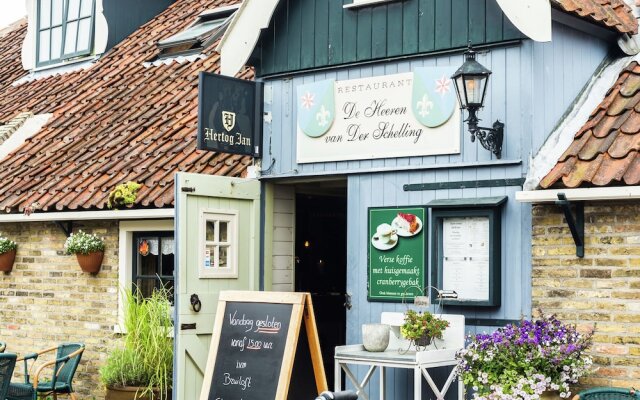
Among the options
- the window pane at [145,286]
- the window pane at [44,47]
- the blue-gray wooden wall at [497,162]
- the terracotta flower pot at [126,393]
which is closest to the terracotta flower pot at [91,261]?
the window pane at [145,286]

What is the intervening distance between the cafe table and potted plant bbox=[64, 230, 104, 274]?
4.16 m

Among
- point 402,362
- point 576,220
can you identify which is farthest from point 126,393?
point 576,220

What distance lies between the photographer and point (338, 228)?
1423 centimetres

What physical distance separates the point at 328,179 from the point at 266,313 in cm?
170

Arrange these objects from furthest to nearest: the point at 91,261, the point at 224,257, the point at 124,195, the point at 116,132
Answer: the point at 116,132
the point at 91,261
the point at 124,195
the point at 224,257

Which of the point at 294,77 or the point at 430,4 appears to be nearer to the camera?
the point at 430,4

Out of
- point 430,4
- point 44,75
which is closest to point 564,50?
point 430,4

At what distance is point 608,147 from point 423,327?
6.97ft

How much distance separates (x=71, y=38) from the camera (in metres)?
16.0

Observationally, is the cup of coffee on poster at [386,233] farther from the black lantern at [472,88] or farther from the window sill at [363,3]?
the window sill at [363,3]

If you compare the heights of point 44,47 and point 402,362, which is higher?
point 44,47

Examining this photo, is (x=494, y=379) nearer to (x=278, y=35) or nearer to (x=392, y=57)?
(x=392, y=57)

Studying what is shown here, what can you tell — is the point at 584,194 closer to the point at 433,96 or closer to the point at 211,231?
the point at 433,96

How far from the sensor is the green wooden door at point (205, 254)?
32.2 feet
